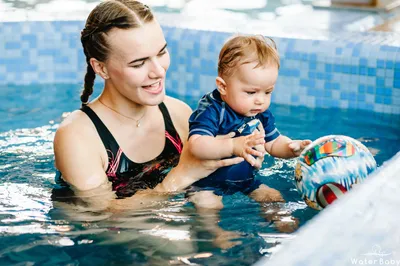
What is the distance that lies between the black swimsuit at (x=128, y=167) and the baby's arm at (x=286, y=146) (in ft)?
1.86

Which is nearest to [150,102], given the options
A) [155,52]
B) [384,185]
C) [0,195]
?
[155,52]

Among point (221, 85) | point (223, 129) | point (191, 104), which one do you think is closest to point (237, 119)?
point (223, 129)

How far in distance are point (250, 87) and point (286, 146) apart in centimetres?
46

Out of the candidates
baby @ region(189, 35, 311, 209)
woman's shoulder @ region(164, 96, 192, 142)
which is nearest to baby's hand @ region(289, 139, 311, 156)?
baby @ region(189, 35, 311, 209)

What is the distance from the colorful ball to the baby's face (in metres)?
0.38

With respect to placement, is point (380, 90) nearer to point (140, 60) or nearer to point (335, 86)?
point (335, 86)

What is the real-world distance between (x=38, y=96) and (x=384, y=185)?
14.9 feet

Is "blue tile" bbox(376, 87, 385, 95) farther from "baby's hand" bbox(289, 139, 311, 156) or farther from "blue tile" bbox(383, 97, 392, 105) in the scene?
"baby's hand" bbox(289, 139, 311, 156)

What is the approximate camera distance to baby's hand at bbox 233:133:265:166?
3.39 meters

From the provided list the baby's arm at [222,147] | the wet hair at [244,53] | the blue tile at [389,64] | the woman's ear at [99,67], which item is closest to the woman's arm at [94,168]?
the baby's arm at [222,147]

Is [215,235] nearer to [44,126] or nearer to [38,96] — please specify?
[44,126]

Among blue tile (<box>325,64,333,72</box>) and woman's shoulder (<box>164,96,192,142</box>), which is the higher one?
woman's shoulder (<box>164,96,192,142</box>)

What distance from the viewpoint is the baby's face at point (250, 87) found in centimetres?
363

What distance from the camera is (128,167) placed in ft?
13.1
